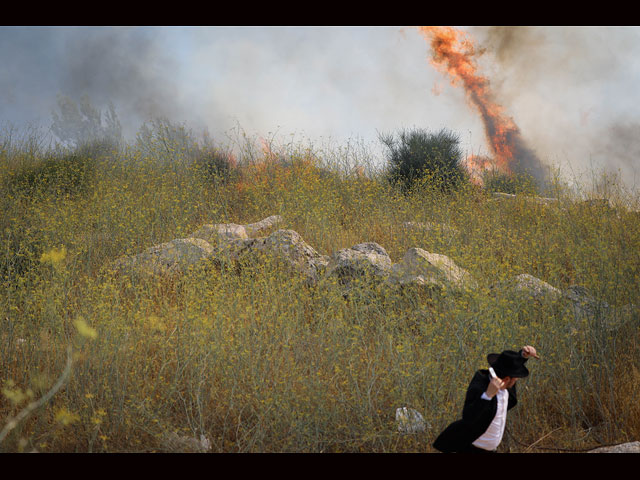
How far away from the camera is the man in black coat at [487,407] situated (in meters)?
1.77

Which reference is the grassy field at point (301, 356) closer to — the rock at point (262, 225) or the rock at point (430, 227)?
the rock at point (430, 227)

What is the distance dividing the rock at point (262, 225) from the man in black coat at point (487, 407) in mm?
4597

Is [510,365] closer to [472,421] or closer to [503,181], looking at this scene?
[472,421]

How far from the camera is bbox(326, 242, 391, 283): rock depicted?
445cm

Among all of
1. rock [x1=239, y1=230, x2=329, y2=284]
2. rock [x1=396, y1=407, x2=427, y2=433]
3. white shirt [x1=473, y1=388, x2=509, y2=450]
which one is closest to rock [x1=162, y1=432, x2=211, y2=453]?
rock [x1=396, y1=407, x2=427, y2=433]

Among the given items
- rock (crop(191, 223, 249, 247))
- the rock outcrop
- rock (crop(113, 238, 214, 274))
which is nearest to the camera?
→ the rock outcrop

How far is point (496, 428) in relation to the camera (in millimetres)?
1832

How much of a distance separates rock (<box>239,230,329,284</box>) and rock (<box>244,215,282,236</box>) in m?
1.00

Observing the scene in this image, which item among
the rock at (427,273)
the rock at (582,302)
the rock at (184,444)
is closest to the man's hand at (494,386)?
the rock at (184,444)

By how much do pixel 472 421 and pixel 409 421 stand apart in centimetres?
95

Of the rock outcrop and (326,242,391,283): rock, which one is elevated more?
(326,242,391,283): rock

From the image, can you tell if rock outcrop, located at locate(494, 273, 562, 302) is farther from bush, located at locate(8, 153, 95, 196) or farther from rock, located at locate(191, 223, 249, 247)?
bush, located at locate(8, 153, 95, 196)

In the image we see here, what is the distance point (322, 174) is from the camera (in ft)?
29.1
